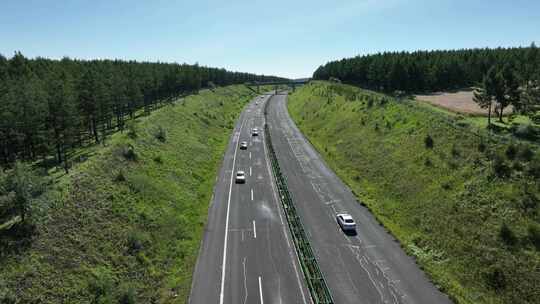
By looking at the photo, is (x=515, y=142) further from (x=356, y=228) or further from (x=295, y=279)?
(x=295, y=279)

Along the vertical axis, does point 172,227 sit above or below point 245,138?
below

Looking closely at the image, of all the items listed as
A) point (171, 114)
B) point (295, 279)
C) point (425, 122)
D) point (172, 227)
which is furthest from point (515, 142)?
point (171, 114)

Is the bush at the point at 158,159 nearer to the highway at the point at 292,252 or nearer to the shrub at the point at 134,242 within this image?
the highway at the point at 292,252

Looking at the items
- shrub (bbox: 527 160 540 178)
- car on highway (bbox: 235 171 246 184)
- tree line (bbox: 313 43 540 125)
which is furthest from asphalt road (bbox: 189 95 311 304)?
tree line (bbox: 313 43 540 125)

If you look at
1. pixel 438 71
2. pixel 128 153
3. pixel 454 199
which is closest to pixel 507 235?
pixel 454 199

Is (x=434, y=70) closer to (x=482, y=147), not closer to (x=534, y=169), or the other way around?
(x=482, y=147)

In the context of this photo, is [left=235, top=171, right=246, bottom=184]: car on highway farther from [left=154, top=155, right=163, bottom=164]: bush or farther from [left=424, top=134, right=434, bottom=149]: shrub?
[left=424, top=134, right=434, bottom=149]: shrub
